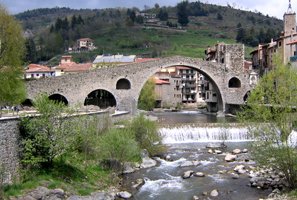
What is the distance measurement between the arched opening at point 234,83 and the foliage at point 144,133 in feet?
115

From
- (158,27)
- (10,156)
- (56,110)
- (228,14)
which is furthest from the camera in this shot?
(228,14)

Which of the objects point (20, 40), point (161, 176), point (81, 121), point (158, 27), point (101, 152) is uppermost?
point (158, 27)

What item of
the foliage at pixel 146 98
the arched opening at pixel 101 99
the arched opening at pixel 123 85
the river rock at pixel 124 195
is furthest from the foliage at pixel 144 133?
the foliage at pixel 146 98

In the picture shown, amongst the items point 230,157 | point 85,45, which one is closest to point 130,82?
point 230,157

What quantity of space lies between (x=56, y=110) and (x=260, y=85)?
975 centimetres

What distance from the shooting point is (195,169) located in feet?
84.7

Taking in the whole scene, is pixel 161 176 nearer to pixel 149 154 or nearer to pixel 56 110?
pixel 149 154

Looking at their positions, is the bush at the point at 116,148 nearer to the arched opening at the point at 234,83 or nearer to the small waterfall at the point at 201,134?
the small waterfall at the point at 201,134

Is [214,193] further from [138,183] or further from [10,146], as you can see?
[10,146]

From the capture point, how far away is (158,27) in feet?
506

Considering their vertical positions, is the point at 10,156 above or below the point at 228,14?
below

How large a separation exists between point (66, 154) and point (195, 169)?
8103mm

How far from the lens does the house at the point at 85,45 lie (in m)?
127

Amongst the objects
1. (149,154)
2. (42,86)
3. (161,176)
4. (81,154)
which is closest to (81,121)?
(81,154)
